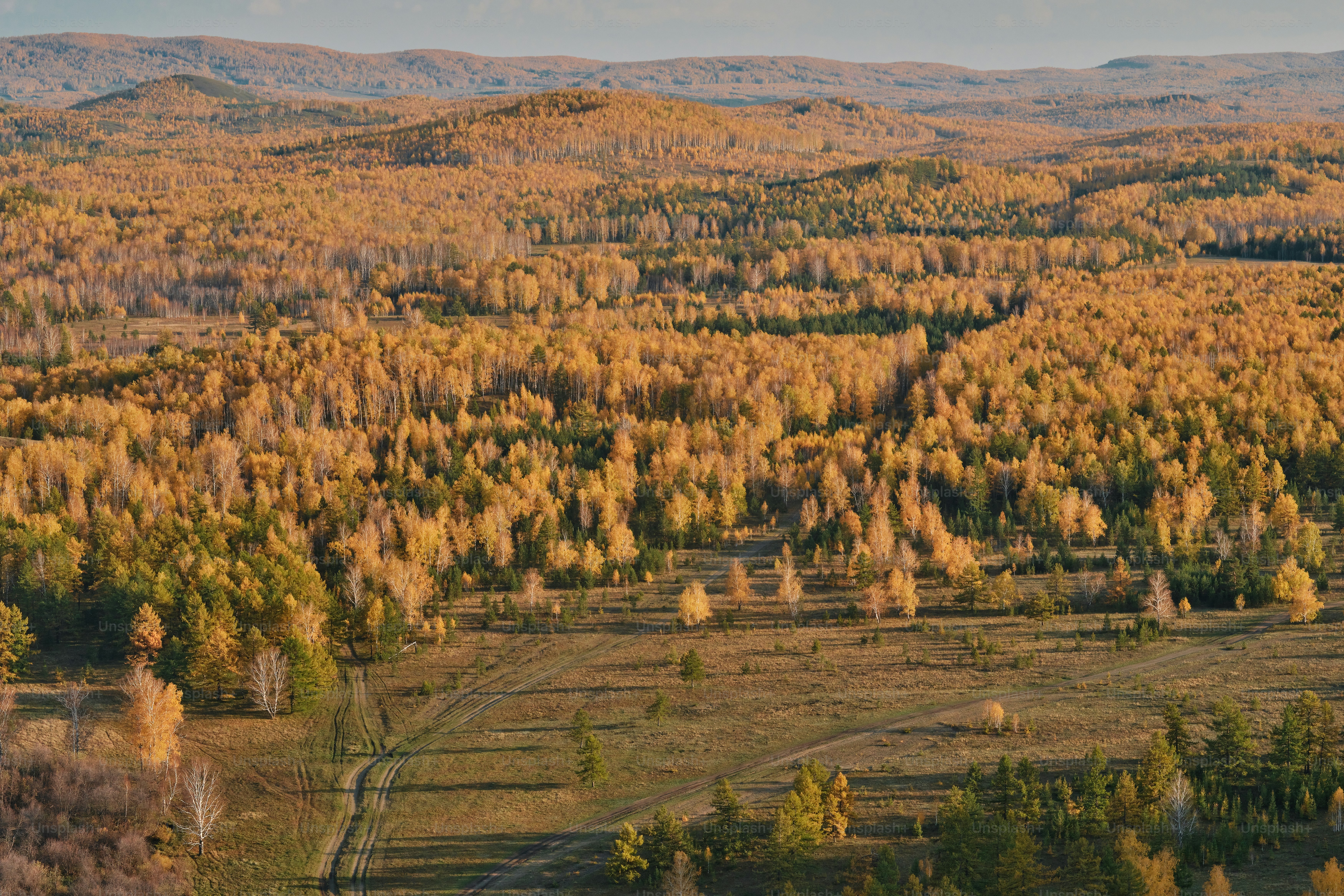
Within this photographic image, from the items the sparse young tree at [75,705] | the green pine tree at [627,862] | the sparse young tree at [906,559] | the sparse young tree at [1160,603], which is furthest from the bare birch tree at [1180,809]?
the sparse young tree at [75,705]

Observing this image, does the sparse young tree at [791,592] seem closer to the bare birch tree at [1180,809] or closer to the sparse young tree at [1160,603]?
the sparse young tree at [1160,603]

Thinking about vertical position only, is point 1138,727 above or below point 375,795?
above

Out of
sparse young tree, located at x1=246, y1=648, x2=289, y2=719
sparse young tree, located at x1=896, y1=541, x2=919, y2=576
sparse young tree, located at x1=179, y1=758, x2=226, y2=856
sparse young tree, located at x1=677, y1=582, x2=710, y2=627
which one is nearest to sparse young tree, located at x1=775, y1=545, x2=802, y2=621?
sparse young tree, located at x1=677, y1=582, x2=710, y2=627

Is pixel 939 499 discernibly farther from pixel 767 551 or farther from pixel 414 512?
pixel 414 512

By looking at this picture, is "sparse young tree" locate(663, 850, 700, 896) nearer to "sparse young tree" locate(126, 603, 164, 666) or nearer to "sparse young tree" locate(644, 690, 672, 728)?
"sparse young tree" locate(644, 690, 672, 728)

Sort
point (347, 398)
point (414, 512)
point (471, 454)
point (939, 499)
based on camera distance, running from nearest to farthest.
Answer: point (414, 512)
point (939, 499)
point (471, 454)
point (347, 398)

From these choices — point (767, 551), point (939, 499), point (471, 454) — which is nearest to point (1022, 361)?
point (939, 499)
